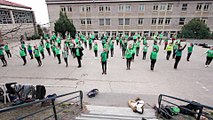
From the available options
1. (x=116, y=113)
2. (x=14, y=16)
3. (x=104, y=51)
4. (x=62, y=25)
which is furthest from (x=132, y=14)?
(x=116, y=113)

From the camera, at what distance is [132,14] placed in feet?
90.2

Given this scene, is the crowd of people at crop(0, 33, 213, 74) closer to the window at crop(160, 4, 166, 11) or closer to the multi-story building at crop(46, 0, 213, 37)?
the multi-story building at crop(46, 0, 213, 37)

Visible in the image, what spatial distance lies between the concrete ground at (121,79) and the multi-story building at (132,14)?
2003 cm

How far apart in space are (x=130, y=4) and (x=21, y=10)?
2266 cm

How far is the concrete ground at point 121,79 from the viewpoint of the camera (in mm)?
5641

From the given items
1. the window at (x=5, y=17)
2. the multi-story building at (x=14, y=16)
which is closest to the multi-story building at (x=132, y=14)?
the multi-story building at (x=14, y=16)

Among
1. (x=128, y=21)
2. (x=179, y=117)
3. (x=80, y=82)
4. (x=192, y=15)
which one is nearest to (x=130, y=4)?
(x=128, y=21)

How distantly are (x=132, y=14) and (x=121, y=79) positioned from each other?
78.6 feet

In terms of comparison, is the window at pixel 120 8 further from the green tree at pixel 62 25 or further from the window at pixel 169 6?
the green tree at pixel 62 25

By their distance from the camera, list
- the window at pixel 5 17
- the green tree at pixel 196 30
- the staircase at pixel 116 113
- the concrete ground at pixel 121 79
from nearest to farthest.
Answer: the staircase at pixel 116 113 < the concrete ground at pixel 121 79 < the window at pixel 5 17 < the green tree at pixel 196 30

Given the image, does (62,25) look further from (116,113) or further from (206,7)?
(206,7)

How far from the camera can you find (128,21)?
28.2 metres

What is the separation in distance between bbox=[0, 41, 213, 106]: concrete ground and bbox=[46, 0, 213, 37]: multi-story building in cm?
2003

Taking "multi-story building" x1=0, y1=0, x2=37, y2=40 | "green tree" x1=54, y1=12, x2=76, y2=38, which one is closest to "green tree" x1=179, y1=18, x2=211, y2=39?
"green tree" x1=54, y1=12, x2=76, y2=38
